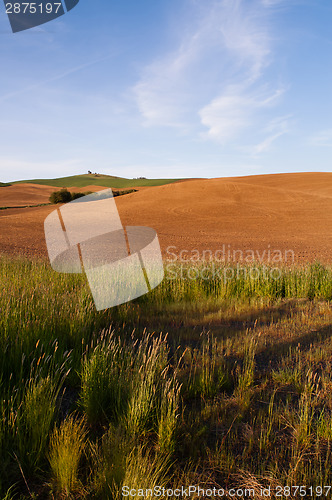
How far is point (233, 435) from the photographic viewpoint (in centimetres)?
224

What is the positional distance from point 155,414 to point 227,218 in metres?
25.9

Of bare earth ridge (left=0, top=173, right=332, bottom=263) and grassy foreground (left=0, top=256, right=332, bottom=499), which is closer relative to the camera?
grassy foreground (left=0, top=256, right=332, bottom=499)

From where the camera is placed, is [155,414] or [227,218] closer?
[155,414]

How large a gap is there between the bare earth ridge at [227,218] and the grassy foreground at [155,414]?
8.69 m

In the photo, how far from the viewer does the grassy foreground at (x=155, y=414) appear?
1.86 m

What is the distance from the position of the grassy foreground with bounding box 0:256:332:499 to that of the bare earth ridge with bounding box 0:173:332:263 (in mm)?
8694


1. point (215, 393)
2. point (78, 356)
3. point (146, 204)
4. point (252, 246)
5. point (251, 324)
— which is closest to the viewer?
point (215, 393)

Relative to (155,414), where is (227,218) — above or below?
above

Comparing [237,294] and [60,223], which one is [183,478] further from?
[60,223]

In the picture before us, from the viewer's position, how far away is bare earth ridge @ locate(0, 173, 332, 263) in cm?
1530

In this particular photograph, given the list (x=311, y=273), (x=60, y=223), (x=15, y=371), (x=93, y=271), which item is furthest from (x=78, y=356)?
(x=60, y=223)

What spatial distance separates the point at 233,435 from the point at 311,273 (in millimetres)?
5433

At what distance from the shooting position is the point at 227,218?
89.8ft

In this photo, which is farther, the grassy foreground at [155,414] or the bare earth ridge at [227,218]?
the bare earth ridge at [227,218]
